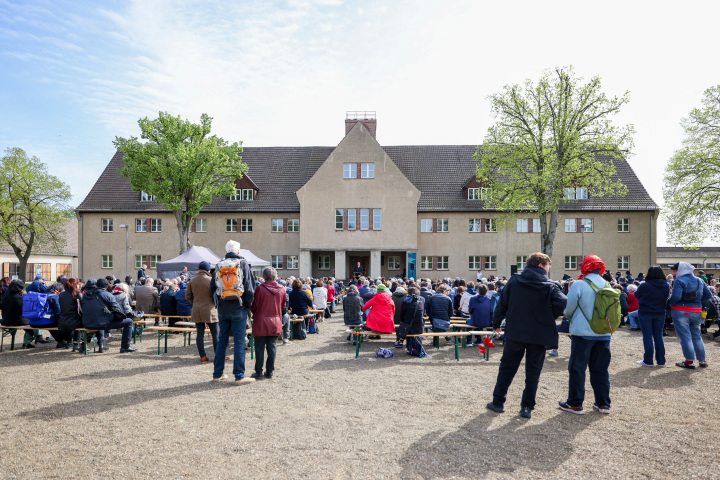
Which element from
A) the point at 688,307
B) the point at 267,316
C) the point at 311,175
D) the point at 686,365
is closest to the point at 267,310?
the point at 267,316

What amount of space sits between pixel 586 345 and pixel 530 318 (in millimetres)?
943

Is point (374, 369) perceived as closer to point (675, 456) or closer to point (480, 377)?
point (480, 377)

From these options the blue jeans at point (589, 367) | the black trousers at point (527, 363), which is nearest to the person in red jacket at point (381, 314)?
the black trousers at point (527, 363)

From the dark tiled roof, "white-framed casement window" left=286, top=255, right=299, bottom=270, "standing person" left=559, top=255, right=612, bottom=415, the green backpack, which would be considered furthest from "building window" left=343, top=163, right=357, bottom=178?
the green backpack

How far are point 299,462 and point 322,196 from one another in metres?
29.3

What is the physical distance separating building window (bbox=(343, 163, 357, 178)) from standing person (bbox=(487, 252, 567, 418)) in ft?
91.0

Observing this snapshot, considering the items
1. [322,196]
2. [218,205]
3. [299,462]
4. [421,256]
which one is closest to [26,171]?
[218,205]

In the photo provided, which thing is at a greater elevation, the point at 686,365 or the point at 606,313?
the point at 606,313

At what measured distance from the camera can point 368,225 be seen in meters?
33.1

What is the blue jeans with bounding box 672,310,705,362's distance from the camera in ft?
28.3

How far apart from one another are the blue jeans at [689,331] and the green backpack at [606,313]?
13.4 ft

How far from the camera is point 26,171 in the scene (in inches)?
1607

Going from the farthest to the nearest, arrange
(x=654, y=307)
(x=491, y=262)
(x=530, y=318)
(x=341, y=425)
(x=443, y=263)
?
1. (x=443, y=263)
2. (x=491, y=262)
3. (x=654, y=307)
4. (x=530, y=318)
5. (x=341, y=425)

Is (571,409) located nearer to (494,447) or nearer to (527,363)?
(527,363)
